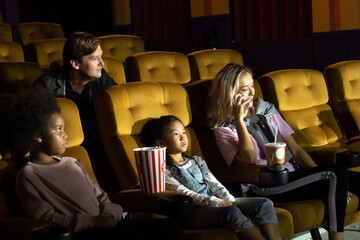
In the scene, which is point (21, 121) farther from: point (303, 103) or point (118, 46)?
point (118, 46)

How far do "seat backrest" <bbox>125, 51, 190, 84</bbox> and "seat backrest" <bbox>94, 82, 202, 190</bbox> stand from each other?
3.04 ft

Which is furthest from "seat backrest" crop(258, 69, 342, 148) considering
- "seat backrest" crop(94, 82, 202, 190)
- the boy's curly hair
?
the boy's curly hair

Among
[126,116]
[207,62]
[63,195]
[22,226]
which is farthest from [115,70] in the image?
[22,226]

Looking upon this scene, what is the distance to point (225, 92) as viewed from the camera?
264cm

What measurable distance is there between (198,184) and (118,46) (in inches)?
118

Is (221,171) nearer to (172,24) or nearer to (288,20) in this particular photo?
(288,20)

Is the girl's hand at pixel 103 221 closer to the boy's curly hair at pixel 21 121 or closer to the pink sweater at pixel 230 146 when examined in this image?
the boy's curly hair at pixel 21 121

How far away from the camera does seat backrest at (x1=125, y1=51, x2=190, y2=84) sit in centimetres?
355

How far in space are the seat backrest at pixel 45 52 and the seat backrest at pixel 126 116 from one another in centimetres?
188

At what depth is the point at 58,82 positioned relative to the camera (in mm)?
2932

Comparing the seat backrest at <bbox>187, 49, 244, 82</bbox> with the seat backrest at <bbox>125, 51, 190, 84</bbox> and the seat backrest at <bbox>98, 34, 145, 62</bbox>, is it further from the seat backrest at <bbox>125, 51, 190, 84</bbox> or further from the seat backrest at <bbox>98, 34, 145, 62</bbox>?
the seat backrest at <bbox>98, 34, 145, 62</bbox>

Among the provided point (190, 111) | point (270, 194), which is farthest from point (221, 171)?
point (190, 111)

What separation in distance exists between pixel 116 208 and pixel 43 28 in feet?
15.2

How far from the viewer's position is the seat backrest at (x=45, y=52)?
170 inches
